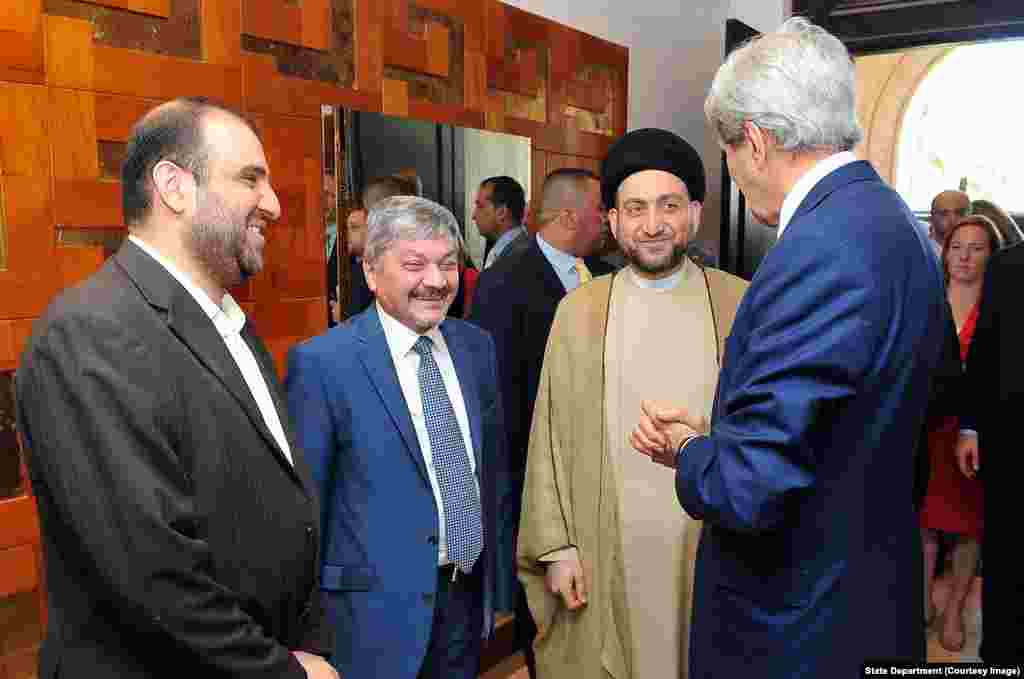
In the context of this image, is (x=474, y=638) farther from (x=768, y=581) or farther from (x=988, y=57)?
(x=988, y=57)

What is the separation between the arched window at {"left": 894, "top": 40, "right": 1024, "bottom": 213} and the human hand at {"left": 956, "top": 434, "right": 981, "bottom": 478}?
6817 mm

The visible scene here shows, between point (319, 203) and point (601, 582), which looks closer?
point (601, 582)

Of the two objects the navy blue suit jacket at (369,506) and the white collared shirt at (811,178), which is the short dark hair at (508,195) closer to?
the navy blue suit jacket at (369,506)

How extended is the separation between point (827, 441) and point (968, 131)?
9.23 metres

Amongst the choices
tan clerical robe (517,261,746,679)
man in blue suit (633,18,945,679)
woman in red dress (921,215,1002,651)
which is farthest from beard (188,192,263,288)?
woman in red dress (921,215,1002,651)

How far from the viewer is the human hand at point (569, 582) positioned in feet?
6.88

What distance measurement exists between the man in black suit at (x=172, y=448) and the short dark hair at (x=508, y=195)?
1.84 m

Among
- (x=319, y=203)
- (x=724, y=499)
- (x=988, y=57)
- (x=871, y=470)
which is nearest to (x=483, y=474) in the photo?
(x=724, y=499)

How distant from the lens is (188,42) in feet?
7.03

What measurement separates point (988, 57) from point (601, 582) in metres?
8.96

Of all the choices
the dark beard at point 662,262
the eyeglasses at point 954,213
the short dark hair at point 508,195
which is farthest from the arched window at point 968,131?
the dark beard at point 662,262

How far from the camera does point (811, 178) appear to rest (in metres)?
1.44

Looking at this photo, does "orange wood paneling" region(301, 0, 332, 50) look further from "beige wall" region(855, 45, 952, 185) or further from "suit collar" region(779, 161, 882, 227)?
"beige wall" region(855, 45, 952, 185)

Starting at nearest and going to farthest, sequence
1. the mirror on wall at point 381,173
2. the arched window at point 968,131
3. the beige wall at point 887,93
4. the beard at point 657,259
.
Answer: the beard at point 657,259
the mirror on wall at point 381,173
the arched window at point 968,131
the beige wall at point 887,93
